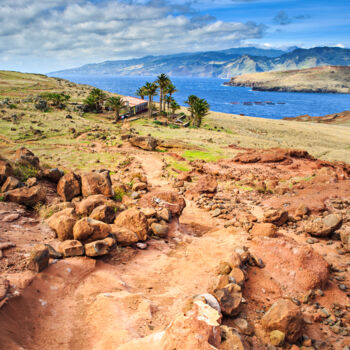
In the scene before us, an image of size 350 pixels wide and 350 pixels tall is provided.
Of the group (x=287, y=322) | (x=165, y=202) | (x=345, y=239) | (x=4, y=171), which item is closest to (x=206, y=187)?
(x=165, y=202)

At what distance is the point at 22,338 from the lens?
4.90 m

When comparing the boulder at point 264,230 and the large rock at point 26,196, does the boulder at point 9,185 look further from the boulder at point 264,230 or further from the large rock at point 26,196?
the boulder at point 264,230

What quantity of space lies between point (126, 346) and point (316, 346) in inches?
183

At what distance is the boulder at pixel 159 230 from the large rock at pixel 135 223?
0.80 m

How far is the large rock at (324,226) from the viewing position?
11.8m

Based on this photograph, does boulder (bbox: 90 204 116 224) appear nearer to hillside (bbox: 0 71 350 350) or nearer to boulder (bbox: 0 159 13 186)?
hillside (bbox: 0 71 350 350)

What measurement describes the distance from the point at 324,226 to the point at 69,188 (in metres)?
12.3

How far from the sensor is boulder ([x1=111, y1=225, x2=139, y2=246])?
9.02 metres

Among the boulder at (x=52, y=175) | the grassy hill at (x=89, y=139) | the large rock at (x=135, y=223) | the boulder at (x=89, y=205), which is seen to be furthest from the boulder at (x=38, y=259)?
the grassy hill at (x=89, y=139)

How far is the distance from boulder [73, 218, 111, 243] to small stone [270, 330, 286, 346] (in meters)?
5.59

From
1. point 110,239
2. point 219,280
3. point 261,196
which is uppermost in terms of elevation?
point 110,239

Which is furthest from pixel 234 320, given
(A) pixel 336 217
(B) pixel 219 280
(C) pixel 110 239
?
(A) pixel 336 217

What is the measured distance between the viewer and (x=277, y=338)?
6078 millimetres

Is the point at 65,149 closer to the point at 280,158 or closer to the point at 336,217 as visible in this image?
the point at 280,158
